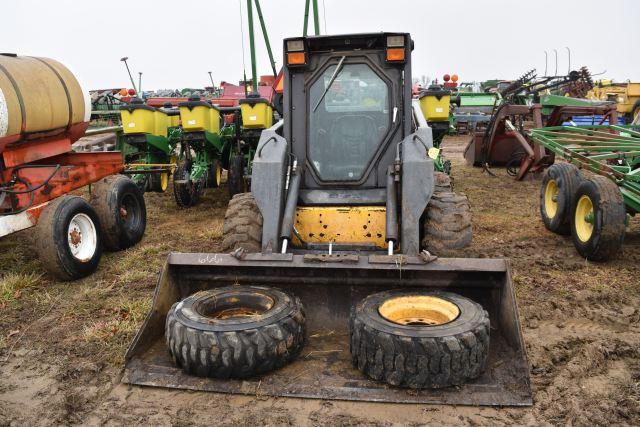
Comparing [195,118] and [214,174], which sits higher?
[195,118]

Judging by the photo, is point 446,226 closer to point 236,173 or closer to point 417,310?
point 417,310

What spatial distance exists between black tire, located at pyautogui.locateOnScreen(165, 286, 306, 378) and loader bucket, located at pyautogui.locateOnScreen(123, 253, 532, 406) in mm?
82

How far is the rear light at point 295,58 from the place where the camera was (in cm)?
452

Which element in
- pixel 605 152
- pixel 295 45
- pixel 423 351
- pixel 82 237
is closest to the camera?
pixel 423 351

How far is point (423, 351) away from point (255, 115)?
19.0 feet

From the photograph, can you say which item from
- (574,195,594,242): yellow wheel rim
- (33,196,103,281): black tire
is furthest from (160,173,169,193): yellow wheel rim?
(574,195,594,242): yellow wheel rim

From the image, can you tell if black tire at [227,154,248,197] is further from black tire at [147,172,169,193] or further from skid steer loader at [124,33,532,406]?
skid steer loader at [124,33,532,406]

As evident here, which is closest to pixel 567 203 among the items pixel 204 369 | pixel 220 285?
pixel 220 285

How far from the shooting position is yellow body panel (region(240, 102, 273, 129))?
791 cm

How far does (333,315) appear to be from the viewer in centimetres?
354

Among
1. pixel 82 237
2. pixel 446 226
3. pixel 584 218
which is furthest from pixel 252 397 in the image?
pixel 584 218

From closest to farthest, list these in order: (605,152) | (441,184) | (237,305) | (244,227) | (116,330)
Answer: (237,305)
(116,330)
(244,227)
(441,184)
(605,152)

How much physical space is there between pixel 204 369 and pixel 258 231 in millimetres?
1472

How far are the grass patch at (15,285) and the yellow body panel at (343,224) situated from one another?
255 centimetres
